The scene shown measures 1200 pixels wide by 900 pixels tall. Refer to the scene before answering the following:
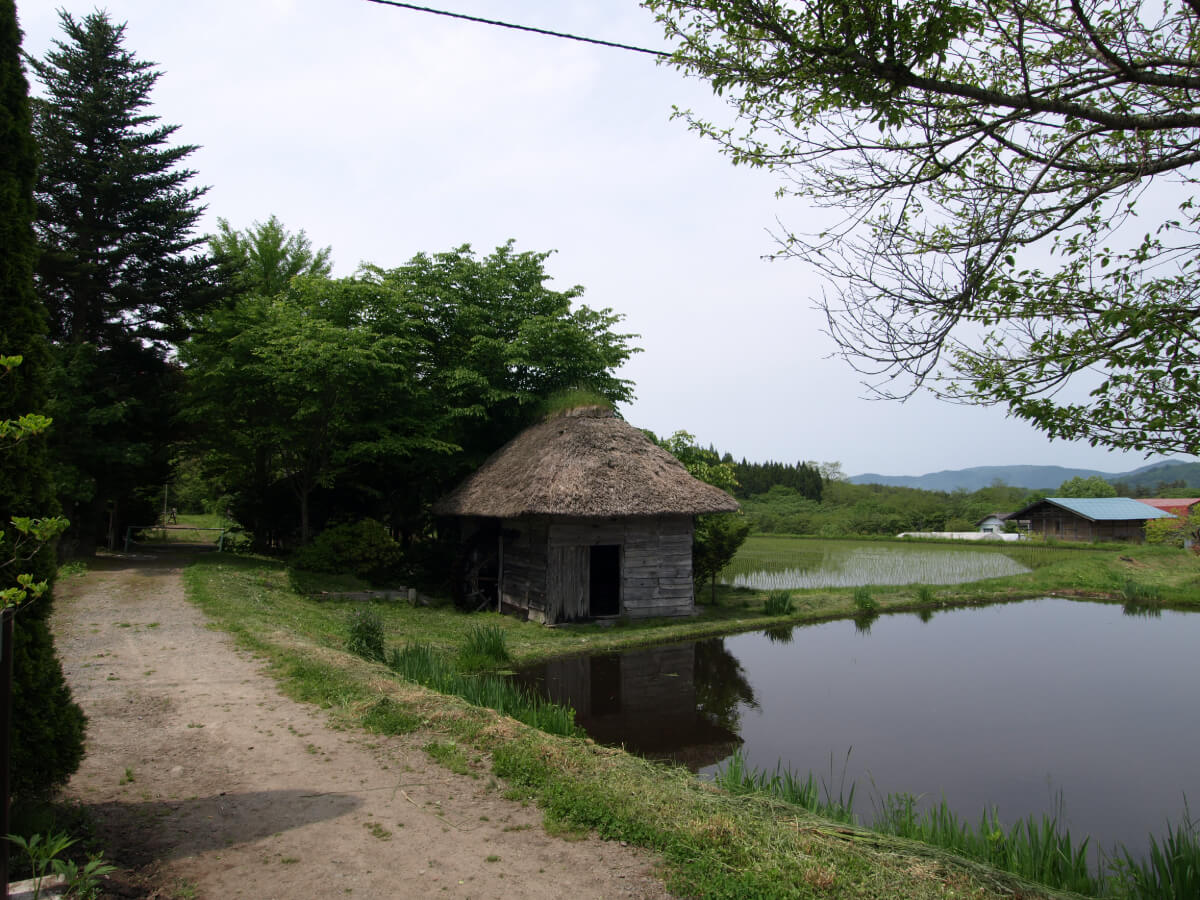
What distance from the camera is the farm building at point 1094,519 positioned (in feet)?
115

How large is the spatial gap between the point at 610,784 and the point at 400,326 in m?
15.1

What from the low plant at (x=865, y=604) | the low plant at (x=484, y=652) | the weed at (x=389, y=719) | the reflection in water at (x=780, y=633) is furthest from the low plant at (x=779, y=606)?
the weed at (x=389, y=719)

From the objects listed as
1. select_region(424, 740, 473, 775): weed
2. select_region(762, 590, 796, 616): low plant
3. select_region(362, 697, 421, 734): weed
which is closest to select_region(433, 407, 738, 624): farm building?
select_region(762, 590, 796, 616): low plant

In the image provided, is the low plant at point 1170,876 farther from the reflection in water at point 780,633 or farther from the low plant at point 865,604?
the low plant at point 865,604

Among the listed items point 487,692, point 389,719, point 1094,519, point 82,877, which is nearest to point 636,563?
point 487,692

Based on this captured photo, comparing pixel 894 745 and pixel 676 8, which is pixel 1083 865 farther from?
pixel 676 8

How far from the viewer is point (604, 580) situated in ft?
59.0

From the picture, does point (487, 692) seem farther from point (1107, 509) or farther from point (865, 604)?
point (1107, 509)

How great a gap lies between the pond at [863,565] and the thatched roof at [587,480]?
6.60 m

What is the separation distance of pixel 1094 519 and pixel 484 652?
117 feet

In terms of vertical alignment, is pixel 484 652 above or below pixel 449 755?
below

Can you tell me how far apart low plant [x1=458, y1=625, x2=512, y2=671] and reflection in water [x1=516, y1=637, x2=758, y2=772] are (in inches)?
16.7

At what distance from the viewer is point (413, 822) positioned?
14.0 ft

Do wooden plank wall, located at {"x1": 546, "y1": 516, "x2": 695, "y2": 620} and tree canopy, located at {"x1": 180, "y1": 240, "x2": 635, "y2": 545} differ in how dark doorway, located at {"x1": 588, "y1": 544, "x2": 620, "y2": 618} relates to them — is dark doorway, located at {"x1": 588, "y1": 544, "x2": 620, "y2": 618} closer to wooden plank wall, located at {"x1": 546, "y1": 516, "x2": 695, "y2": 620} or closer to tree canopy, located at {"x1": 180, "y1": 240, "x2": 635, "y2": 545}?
wooden plank wall, located at {"x1": 546, "y1": 516, "x2": 695, "y2": 620}
